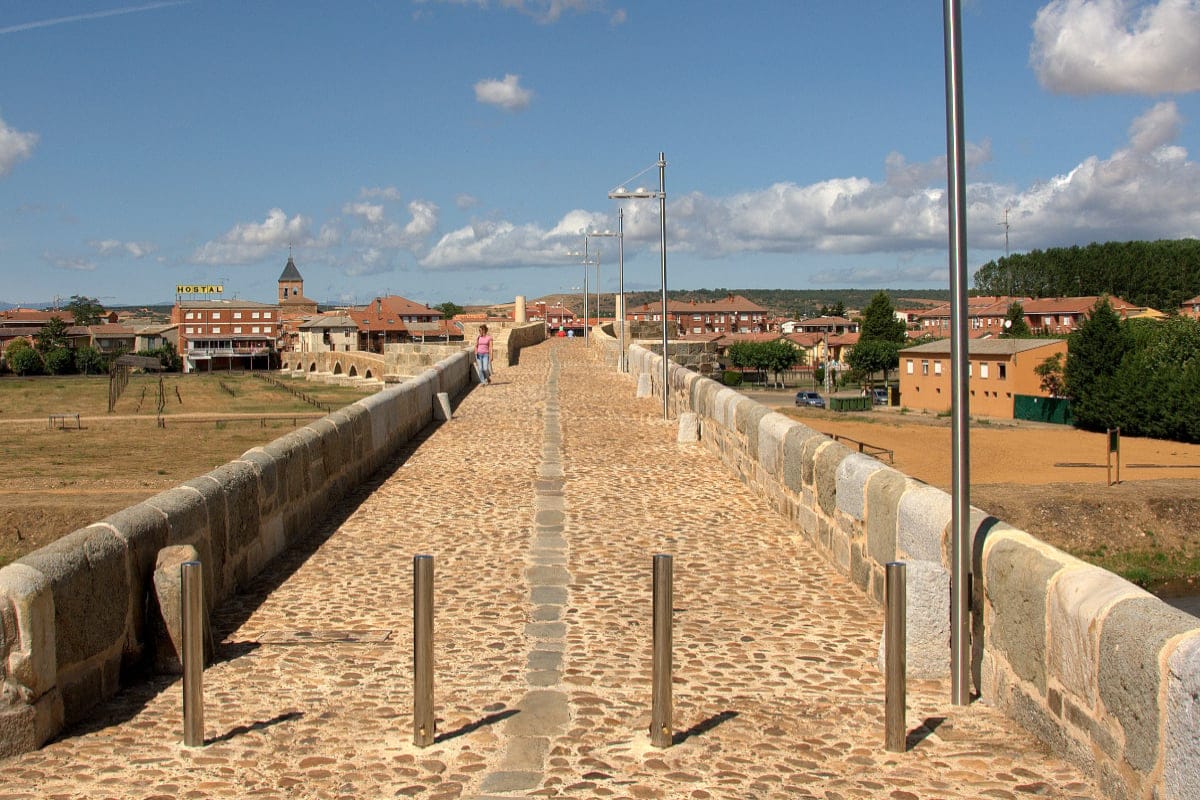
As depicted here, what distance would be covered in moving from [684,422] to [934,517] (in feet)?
29.1

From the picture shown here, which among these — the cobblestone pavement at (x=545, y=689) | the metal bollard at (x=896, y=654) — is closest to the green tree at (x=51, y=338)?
the cobblestone pavement at (x=545, y=689)

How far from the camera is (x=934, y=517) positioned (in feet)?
19.4

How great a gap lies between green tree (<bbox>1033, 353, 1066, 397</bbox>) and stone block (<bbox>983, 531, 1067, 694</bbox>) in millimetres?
61402

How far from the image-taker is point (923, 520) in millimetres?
6055

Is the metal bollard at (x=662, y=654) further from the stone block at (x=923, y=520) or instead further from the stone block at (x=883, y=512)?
the stone block at (x=883, y=512)

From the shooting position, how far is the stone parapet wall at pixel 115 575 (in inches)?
169

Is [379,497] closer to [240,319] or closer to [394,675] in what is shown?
[394,675]

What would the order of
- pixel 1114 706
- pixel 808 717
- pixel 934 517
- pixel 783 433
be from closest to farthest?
pixel 1114 706 < pixel 808 717 < pixel 934 517 < pixel 783 433

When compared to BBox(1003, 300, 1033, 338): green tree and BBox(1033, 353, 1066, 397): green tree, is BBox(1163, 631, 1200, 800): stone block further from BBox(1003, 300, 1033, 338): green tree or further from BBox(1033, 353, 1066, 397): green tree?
BBox(1003, 300, 1033, 338): green tree

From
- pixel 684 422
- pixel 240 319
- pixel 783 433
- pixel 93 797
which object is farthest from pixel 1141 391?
pixel 240 319

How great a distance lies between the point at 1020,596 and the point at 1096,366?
58081 millimetres

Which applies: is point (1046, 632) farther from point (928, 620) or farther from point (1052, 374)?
point (1052, 374)

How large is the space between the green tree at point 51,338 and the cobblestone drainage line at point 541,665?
12677 centimetres

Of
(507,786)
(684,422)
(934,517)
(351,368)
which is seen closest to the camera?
(507,786)
